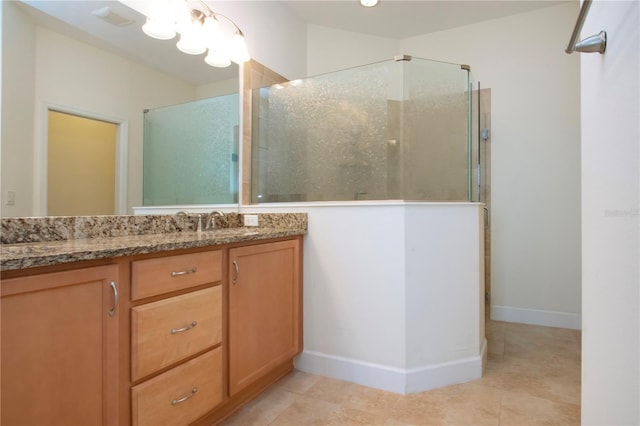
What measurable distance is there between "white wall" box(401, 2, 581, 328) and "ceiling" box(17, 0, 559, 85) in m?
0.21

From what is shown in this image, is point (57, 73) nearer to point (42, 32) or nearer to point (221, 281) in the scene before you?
point (42, 32)

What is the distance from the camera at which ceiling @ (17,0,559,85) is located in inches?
54.3

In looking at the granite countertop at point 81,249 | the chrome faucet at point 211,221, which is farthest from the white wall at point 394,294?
the chrome faucet at point 211,221

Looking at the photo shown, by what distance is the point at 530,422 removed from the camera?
150 cm

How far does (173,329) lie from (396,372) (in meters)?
1.16

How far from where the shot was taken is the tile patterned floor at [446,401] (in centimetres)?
153

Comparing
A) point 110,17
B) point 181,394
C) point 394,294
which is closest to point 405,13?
point 110,17

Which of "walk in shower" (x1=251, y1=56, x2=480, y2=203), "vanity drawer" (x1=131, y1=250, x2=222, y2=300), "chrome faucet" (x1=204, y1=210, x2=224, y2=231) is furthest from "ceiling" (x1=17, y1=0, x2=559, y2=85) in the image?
"vanity drawer" (x1=131, y1=250, x2=222, y2=300)

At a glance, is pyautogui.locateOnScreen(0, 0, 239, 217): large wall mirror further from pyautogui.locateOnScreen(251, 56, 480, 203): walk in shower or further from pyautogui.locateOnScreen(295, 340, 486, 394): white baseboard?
pyautogui.locateOnScreen(295, 340, 486, 394): white baseboard

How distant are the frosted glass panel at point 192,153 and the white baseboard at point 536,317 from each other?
2.39 meters

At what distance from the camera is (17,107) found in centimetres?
121

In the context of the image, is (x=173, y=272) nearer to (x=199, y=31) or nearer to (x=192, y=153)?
(x=192, y=153)

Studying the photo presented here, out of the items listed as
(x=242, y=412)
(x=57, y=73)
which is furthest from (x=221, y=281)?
(x=57, y=73)

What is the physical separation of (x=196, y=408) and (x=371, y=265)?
1.04m
